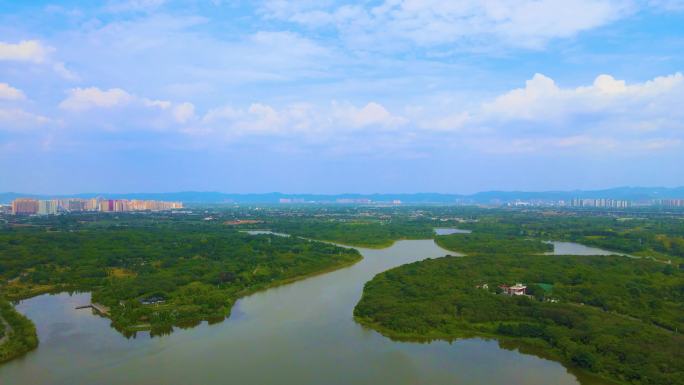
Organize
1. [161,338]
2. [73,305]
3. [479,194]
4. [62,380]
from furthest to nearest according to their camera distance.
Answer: [479,194]
[73,305]
[161,338]
[62,380]

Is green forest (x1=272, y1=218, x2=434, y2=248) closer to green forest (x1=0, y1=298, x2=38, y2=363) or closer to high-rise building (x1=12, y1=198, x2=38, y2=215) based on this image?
green forest (x1=0, y1=298, x2=38, y2=363)

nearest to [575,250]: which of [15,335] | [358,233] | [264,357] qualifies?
[358,233]

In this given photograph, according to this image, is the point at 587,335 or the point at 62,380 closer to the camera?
the point at 62,380

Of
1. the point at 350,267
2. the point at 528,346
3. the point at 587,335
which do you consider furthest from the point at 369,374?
the point at 350,267

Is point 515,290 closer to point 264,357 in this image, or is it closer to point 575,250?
point 264,357

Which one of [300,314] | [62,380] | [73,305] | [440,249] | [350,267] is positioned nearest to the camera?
[62,380]

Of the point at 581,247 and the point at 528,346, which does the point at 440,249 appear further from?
the point at 528,346
